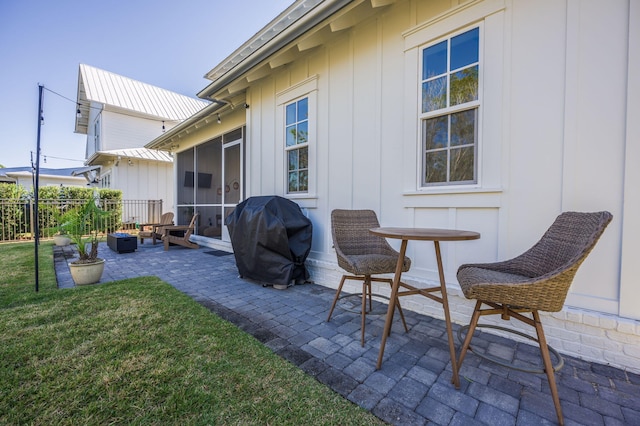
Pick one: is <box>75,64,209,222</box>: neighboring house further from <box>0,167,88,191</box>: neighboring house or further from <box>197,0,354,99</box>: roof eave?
<box>197,0,354,99</box>: roof eave

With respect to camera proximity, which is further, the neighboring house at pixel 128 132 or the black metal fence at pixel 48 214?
the neighboring house at pixel 128 132

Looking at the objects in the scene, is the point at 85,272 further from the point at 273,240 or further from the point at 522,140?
the point at 522,140

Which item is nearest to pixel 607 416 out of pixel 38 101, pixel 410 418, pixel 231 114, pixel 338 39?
pixel 410 418

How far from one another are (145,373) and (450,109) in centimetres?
322

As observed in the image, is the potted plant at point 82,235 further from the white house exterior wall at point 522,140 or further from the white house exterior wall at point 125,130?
the white house exterior wall at point 125,130

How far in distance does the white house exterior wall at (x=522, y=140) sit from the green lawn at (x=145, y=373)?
1741 millimetres

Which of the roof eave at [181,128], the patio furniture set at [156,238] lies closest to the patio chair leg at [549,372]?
the roof eave at [181,128]

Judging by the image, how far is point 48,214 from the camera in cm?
867

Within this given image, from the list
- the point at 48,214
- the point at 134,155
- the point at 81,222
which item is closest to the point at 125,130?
the point at 134,155

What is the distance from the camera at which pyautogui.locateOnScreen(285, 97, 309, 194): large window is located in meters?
4.04

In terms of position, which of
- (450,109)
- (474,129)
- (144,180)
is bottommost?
(474,129)

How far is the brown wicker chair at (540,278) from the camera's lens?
1402mm

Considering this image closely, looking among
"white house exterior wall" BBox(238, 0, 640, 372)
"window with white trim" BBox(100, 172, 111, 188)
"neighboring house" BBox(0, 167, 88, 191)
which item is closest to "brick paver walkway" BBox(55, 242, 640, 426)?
"white house exterior wall" BBox(238, 0, 640, 372)

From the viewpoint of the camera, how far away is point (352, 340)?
7.18 ft
